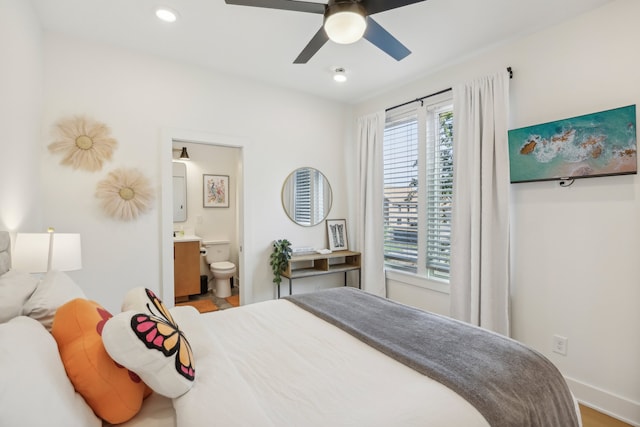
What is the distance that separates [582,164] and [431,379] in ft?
6.53

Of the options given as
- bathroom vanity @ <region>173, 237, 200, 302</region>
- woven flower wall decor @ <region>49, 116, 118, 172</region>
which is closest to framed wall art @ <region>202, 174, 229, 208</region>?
bathroom vanity @ <region>173, 237, 200, 302</region>

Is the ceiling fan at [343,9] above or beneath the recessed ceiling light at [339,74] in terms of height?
beneath

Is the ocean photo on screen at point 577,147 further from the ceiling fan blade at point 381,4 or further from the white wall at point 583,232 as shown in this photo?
the ceiling fan blade at point 381,4

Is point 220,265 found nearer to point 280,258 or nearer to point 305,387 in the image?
point 280,258

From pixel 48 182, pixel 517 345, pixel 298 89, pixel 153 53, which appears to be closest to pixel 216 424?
pixel 517 345

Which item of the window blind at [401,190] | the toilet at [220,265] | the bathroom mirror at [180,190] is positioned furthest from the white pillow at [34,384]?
the bathroom mirror at [180,190]

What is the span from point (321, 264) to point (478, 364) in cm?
254

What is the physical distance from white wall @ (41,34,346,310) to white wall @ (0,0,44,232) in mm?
177

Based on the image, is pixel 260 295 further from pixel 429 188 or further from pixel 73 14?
pixel 73 14

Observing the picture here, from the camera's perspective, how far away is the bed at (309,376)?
84cm

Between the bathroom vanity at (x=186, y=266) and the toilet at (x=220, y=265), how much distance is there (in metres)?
0.27

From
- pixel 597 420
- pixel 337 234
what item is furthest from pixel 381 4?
pixel 597 420

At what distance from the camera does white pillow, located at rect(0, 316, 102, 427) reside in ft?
2.08

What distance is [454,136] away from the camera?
9.59ft
